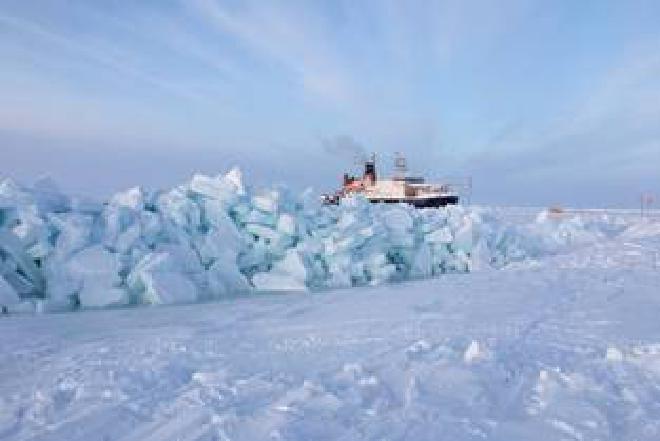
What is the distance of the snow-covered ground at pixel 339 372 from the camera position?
2869mm

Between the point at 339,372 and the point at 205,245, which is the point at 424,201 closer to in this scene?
the point at 205,245

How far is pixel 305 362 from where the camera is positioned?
3941 millimetres

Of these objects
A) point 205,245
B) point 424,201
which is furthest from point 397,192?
point 205,245

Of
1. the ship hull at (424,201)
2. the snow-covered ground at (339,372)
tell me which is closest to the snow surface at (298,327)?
the snow-covered ground at (339,372)

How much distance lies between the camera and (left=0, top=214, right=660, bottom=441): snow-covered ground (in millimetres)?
2869

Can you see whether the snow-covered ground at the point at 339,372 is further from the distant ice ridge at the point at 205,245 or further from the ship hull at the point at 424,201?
the ship hull at the point at 424,201

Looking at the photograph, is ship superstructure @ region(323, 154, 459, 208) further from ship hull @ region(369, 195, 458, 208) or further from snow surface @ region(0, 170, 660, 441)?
snow surface @ region(0, 170, 660, 441)

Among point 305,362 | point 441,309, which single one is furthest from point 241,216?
point 305,362

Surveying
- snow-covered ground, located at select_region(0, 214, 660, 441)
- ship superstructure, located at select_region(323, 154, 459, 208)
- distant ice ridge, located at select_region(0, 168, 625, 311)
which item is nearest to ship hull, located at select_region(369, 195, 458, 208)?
ship superstructure, located at select_region(323, 154, 459, 208)

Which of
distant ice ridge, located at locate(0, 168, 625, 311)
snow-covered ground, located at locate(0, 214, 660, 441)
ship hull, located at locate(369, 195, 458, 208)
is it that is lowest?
snow-covered ground, located at locate(0, 214, 660, 441)

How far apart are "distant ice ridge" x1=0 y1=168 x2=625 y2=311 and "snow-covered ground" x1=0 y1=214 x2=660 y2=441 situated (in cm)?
56

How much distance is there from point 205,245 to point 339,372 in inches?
179

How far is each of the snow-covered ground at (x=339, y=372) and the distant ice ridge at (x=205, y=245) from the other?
565 millimetres

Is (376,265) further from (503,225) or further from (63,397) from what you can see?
(63,397)
